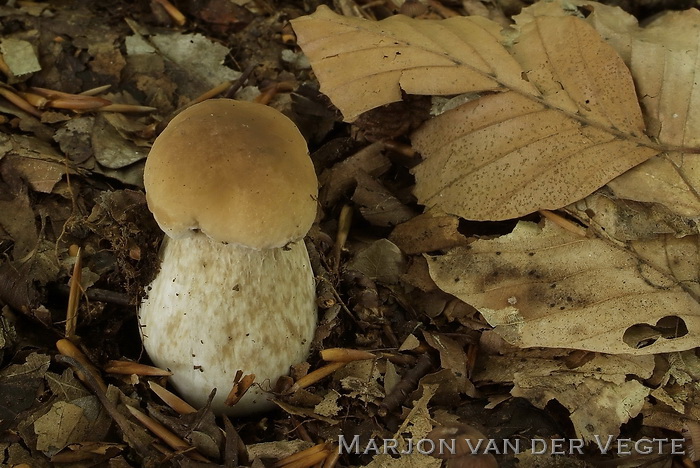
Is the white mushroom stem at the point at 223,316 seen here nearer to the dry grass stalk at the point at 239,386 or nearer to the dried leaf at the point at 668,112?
the dry grass stalk at the point at 239,386

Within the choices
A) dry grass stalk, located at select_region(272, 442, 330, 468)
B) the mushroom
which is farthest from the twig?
dry grass stalk, located at select_region(272, 442, 330, 468)

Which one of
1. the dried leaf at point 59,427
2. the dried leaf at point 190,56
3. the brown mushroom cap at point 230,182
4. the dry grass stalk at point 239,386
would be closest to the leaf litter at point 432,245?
the dried leaf at point 59,427

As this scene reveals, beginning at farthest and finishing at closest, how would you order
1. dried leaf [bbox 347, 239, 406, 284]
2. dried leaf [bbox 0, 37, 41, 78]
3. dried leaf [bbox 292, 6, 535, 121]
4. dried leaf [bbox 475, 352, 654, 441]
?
dried leaf [bbox 0, 37, 41, 78] → dried leaf [bbox 347, 239, 406, 284] → dried leaf [bbox 292, 6, 535, 121] → dried leaf [bbox 475, 352, 654, 441]

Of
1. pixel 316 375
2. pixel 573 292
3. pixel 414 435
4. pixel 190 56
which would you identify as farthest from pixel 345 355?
pixel 190 56

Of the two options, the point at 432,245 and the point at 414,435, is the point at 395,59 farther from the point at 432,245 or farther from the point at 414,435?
the point at 414,435

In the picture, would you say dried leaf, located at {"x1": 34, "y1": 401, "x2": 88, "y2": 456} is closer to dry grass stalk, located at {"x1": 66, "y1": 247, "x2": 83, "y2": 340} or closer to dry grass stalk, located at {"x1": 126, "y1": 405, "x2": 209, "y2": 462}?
dry grass stalk, located at {"x1": 126, "y1": 405, "x2": 209, "y2": 462}

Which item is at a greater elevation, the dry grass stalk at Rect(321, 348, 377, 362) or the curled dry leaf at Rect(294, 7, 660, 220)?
the curled dry leaf at Rect(294, 7, 660, 220)
